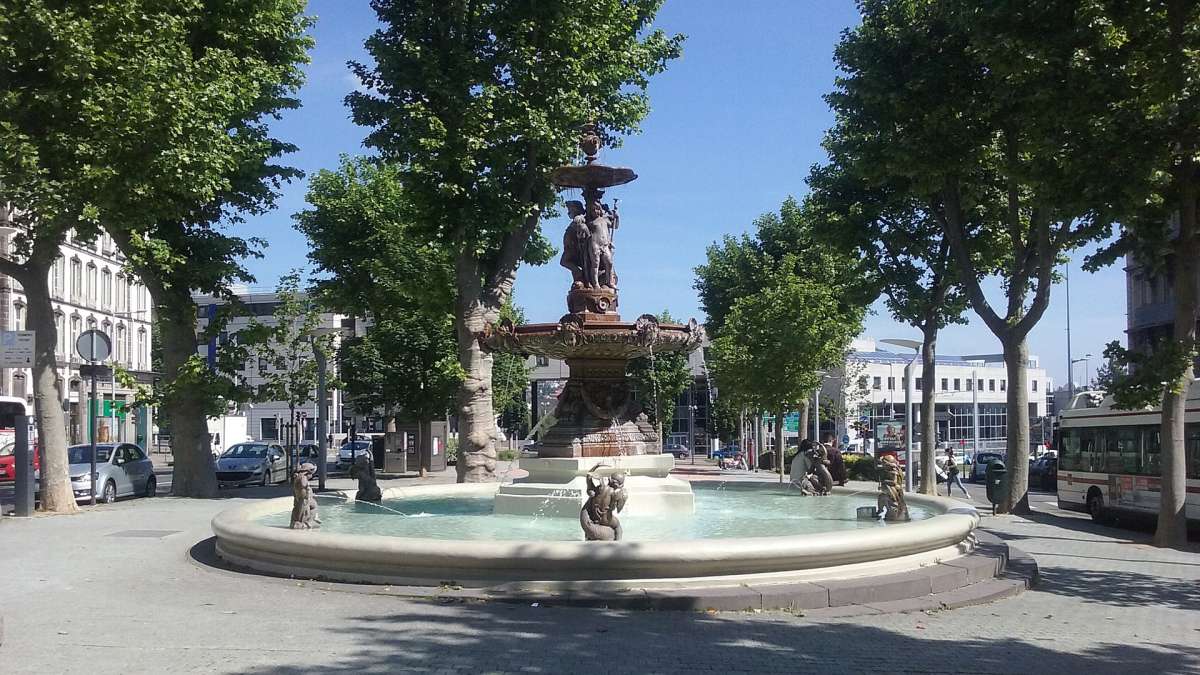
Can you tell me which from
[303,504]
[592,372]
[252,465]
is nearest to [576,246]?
[592,372]

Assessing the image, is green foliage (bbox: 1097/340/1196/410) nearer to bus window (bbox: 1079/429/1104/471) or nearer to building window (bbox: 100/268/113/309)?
bus window (bbox: 1079/429/1104/471)

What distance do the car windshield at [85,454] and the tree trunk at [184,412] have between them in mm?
2547

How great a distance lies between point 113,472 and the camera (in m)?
22.7

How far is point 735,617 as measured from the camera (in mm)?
8305

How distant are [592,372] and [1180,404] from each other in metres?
8.82

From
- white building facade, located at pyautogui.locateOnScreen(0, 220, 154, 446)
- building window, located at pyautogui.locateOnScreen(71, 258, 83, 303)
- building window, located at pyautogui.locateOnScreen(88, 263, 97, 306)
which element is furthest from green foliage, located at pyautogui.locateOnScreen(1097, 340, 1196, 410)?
building window, located at pyautogui.locateOnScreen(88, 263, 97, 306)

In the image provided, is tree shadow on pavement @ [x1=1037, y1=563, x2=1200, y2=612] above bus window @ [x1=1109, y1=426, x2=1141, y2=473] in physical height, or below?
below

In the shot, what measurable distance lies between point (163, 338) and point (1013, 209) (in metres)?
17.8

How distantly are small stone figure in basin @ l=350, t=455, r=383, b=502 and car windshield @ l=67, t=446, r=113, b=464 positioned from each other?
1068 cm

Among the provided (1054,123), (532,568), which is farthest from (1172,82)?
(532,568)

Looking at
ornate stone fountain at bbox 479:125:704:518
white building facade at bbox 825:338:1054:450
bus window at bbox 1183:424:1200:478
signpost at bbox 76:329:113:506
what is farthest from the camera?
white building facade at bbox 825:338:1054:450

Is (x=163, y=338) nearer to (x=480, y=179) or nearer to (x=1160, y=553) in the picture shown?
(x=480, y=179)

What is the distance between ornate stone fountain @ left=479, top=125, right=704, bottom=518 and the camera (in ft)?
43.9

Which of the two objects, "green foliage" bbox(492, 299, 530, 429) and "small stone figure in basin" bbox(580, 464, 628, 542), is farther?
"green foliage" bbox(492, 299, 530, 429)
